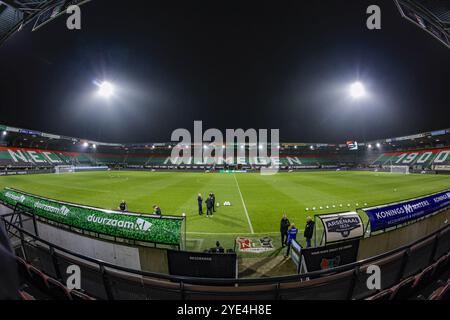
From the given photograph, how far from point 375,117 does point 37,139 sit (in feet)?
346

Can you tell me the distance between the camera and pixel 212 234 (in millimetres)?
10781

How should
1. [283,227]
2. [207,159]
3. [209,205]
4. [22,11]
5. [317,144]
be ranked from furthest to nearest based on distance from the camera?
[317,144] → [207,159] → [209,205] → [22,11] → [283,227]

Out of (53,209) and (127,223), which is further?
(53,209)

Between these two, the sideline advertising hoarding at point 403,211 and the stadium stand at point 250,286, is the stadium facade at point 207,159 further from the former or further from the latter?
the stadium stand at point 250,286

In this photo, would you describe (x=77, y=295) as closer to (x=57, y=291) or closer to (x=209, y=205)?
(x=57, y=291)

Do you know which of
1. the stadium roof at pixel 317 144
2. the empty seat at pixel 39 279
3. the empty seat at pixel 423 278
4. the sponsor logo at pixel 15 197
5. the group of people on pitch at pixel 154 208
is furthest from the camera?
the stadium roof at pixel 317 144

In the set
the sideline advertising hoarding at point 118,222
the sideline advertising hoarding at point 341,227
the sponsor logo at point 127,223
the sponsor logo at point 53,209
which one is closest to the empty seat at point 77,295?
the sideline advertising hoarding at point 118,222

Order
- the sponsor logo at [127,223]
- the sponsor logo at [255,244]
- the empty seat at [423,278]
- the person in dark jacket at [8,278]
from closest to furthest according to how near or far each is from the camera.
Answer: the person in dark jacket at [8,278] < the empty seat at [423,278] < the sponsor logo at [127,223] < the sponsor logo at [255,244]

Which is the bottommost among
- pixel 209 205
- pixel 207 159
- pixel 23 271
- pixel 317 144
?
pixel 209 205

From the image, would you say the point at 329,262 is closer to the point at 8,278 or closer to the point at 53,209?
the point at 8,278

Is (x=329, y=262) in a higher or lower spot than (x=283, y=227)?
lower

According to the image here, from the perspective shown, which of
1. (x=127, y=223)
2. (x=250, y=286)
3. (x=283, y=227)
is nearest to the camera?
(x=250, y=286)

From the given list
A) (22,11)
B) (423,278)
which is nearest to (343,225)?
(423,278)
